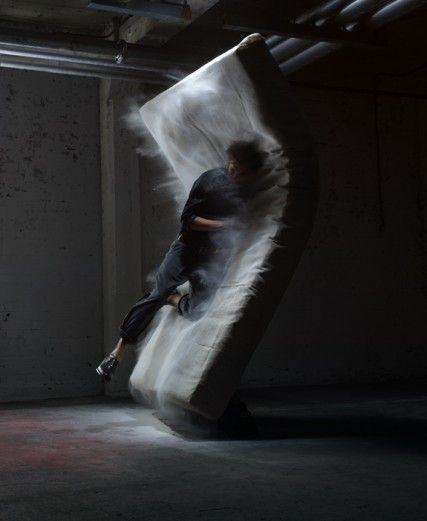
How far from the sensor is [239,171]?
5082mm

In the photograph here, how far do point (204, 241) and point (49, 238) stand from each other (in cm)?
253

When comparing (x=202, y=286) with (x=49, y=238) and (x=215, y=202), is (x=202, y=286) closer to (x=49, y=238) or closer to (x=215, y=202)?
(x=215, y=202)

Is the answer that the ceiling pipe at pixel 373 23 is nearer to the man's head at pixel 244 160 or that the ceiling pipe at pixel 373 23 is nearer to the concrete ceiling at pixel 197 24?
the concrete ceiling at pixel 197 24

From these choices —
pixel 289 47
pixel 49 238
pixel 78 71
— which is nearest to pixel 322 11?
pixel 289 47

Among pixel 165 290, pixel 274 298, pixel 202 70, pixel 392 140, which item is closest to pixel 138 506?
pixel 274 298

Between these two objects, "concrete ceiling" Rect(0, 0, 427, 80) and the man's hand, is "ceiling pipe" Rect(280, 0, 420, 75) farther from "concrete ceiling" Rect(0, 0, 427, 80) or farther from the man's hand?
the man's hand

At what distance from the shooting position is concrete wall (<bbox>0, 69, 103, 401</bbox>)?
732cm

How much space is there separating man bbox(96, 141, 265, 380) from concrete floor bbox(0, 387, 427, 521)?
76 centimetres

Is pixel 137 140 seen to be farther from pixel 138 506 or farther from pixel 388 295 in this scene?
pixel 138 506

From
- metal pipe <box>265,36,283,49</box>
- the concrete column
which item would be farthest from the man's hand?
the concrete column

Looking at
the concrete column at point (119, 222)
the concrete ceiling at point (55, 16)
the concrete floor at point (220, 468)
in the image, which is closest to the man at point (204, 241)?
the concrete floor at point (220, 468)

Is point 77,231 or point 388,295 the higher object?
point 77,231

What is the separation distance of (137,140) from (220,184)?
260 centimetres

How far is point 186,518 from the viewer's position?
292 cm
